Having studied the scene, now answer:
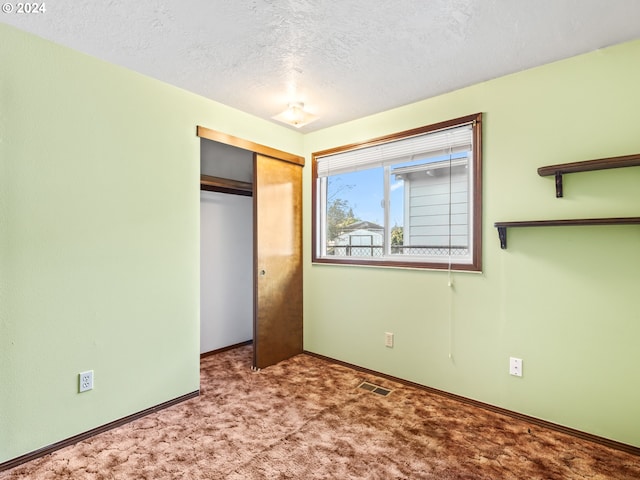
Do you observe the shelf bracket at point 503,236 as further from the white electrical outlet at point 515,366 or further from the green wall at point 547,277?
the white electrical outlet at point 515,366

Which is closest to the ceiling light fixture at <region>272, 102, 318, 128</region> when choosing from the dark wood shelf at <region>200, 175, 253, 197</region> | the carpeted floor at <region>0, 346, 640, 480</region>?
the dark wood shelf at <region>200, 175, 253, 197</region>

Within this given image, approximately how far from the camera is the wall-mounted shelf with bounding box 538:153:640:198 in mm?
1838

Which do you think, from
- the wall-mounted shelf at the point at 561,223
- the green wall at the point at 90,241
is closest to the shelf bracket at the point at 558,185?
the wall-mounted shelf at the point at 561,223

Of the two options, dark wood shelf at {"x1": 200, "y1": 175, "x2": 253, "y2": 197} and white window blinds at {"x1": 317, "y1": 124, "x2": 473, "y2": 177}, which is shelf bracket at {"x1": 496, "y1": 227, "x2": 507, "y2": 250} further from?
dark wood shelf at {"x1": 200, "y1": 175, "x2": 253, "y2": 197}

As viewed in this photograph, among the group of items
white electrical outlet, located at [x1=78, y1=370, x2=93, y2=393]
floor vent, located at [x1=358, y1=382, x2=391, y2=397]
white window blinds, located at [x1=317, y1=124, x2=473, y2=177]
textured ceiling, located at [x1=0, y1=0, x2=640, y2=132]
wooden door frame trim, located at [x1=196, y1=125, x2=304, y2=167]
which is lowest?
floor vent, located at [x1=358, y1=382, x2=391, y2=397]

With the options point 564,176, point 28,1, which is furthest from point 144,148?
point 564,176

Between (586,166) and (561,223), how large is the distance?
0.35 m

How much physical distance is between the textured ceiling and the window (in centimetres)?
47

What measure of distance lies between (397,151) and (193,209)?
1783 millimetres

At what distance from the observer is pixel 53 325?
6.40ft

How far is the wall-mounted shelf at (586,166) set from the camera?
1.84m

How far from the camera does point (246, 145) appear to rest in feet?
9.95

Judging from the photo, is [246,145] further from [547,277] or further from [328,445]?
[547,277]

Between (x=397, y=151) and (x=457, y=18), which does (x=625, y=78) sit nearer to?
(x=457, y=18)
